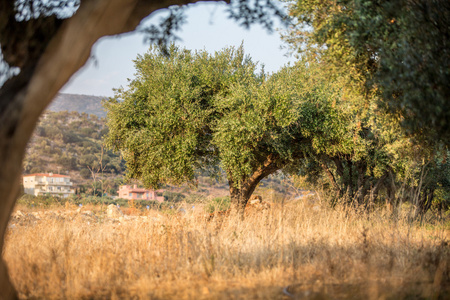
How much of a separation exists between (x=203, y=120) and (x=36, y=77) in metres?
12.9

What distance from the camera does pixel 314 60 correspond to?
803cm

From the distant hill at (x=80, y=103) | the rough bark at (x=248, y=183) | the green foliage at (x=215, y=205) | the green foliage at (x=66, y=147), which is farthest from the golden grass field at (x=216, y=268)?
the distant hill at (x=80, y=103)

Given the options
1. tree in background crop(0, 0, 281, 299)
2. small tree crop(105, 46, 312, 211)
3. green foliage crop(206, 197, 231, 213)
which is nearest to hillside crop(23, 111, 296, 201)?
green foliage crop(206, 197, 231, 213)

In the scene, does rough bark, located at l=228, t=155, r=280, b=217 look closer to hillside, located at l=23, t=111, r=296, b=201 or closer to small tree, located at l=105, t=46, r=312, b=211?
small tree, located at l=105, t=46, r=312, b=211

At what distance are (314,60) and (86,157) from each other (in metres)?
65.5

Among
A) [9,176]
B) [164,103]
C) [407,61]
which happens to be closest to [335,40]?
[407,61]

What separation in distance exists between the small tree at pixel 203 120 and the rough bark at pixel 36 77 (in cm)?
1070

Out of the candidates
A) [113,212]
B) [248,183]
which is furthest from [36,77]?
[113,212]

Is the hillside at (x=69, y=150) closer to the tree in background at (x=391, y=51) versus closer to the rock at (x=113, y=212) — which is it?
the rock at (x=113, y=212)

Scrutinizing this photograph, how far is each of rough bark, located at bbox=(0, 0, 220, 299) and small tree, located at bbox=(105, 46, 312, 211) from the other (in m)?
10.7

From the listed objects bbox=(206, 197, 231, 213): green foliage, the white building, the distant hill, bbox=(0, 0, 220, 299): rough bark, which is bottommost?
the white building

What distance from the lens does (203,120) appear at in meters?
16.6

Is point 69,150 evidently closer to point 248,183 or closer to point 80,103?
point 248,183

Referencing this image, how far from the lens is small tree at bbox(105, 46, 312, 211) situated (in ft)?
50.8
